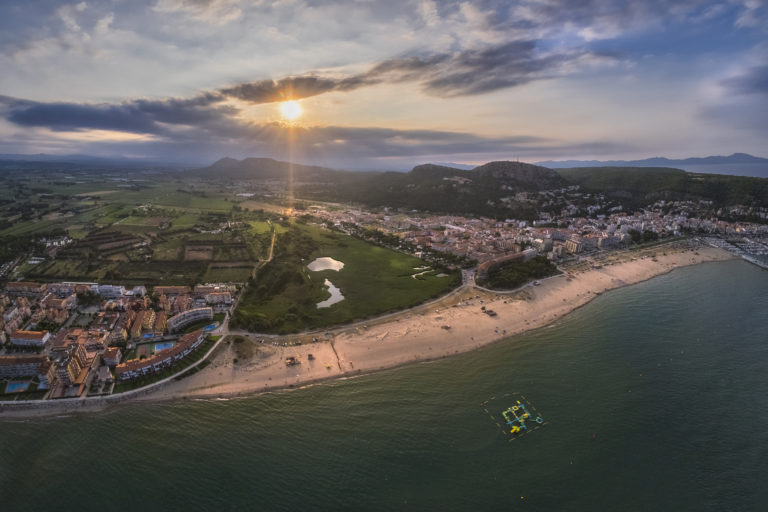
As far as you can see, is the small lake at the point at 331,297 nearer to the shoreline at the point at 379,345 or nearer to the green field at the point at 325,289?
the green field at the point at 325,289

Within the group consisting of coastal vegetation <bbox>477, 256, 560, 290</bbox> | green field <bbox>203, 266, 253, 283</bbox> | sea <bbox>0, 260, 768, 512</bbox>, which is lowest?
sea <bbox>0, 260, 768, 512</bbox>

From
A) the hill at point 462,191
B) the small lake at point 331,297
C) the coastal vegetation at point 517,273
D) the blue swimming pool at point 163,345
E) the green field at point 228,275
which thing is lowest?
the blue swimming pool at point 163,345

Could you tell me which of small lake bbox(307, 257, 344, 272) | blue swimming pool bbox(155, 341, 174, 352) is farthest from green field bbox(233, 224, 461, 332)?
blue swimming pool bbox(155, 341, 174, 352)

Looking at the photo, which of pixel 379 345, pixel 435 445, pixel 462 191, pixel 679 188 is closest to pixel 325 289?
pixel 379 345

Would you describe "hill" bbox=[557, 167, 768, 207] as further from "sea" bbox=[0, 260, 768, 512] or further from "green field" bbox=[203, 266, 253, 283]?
"green field" bbox=[203, 266, 253, 283]

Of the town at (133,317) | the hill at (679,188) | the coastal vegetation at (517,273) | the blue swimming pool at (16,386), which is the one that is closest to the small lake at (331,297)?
the town at (133,317)

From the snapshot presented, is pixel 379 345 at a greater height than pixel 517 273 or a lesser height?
lesser

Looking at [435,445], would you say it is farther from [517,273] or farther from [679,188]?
[679,188]
